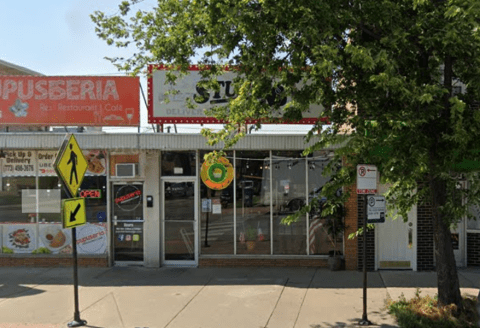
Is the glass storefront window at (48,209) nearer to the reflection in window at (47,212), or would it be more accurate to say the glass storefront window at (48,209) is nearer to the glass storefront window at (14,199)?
the reflection in window at (47,212)

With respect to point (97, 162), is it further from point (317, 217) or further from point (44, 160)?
point (317, 217)

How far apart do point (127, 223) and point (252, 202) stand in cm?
323

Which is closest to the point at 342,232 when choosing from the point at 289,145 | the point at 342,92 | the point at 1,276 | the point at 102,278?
the point at 289,145

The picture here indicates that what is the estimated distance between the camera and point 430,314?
7562mm

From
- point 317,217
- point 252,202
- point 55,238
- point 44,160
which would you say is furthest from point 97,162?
point 317,217

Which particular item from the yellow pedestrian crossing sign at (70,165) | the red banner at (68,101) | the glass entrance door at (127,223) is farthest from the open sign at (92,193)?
the yellow pedestrian crossing sign at (70,165)

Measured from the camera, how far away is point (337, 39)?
763cm

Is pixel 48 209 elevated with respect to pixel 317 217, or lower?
elevated

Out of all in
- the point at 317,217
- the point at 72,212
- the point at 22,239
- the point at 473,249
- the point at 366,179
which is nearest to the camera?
the point at 366,179

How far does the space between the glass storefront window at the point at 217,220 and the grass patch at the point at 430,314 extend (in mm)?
4599

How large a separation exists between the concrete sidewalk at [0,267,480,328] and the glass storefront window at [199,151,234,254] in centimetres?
62

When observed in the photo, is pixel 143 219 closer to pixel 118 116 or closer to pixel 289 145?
pixel 118 116

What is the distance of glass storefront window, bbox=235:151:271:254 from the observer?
11.6 meters

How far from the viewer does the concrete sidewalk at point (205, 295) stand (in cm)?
774
